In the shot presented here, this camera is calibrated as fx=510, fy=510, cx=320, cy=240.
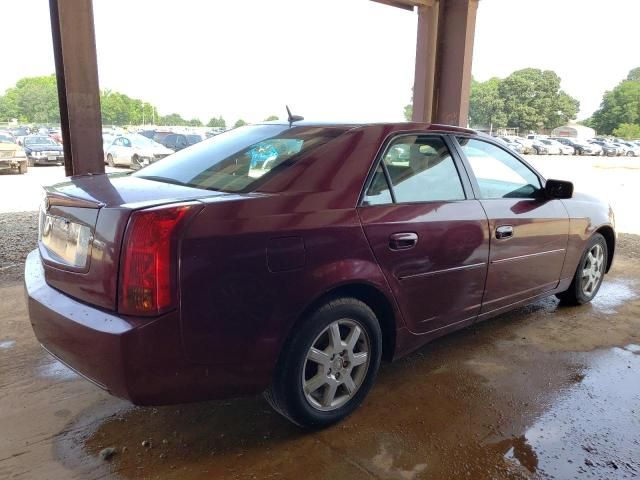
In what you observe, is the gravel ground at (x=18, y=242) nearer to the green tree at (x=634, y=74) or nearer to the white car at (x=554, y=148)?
the white car at (x=554, y=148)

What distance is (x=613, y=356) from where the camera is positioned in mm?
3635

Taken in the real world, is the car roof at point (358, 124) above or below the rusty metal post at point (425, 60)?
below

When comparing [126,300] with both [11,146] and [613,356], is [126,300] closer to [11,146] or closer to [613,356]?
[613,356]

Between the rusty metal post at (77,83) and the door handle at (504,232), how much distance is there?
4315 mm

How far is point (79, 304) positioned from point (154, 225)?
0.55m

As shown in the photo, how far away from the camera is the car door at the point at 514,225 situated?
11.0 feet

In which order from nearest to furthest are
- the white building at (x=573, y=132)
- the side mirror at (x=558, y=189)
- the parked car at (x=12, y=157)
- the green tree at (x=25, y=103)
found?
the side mirror at (x=558, y=189)
the parked car at (x=12, y=157)
the green tree at (x=25, y=103)
the white building at (x=573, y=132)

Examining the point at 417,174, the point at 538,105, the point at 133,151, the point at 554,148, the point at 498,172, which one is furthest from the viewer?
the point at 538,105

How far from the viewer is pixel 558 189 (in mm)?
3756

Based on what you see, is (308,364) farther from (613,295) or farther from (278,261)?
(613,295)

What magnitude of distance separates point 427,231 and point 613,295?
3.29 m

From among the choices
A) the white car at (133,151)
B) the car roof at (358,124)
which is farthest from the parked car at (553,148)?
the car roof at (358,124)

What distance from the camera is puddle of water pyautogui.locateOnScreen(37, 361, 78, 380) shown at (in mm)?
3090

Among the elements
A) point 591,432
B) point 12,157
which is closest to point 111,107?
point 12,157
